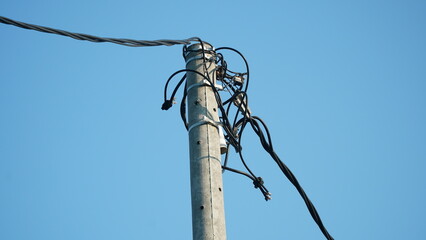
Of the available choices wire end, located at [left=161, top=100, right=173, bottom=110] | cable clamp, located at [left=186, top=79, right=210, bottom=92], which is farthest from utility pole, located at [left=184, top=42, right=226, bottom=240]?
wire end, located at [left=161, top=100, right=173, bottom=110]

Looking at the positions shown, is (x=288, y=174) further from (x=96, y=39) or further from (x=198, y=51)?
(x=96, y=39)

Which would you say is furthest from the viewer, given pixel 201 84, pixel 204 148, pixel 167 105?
pixel 167 105

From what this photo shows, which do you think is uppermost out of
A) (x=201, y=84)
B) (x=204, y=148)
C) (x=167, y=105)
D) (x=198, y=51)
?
(x=198, y=51)

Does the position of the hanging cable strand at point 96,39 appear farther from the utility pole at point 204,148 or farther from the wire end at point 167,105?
the wire end at point 167,105

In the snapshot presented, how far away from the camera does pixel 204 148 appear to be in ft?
20.5

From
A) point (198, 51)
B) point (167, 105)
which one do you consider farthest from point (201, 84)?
point (167, 105)

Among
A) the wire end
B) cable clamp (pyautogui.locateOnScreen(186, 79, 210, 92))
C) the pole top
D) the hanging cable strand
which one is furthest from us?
the wire end

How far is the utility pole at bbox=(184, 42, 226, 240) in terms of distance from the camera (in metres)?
5.84

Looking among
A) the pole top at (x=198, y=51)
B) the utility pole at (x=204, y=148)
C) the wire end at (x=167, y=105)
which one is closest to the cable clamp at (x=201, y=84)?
the utility pole at (x=204, y=148)

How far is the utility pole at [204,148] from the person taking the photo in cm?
584

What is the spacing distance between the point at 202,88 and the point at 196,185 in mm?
1097

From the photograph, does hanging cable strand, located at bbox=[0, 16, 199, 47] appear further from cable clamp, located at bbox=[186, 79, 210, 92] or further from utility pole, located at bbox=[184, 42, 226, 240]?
cable clamp, located at bbox=[186, 79, 210, 92]

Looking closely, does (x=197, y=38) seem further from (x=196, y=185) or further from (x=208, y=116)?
(x=196, y=185)

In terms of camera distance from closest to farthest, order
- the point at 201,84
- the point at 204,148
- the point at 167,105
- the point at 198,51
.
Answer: the point at 204,148 → the point at 201,84 → the point at 198,51 → the point at 167,105
